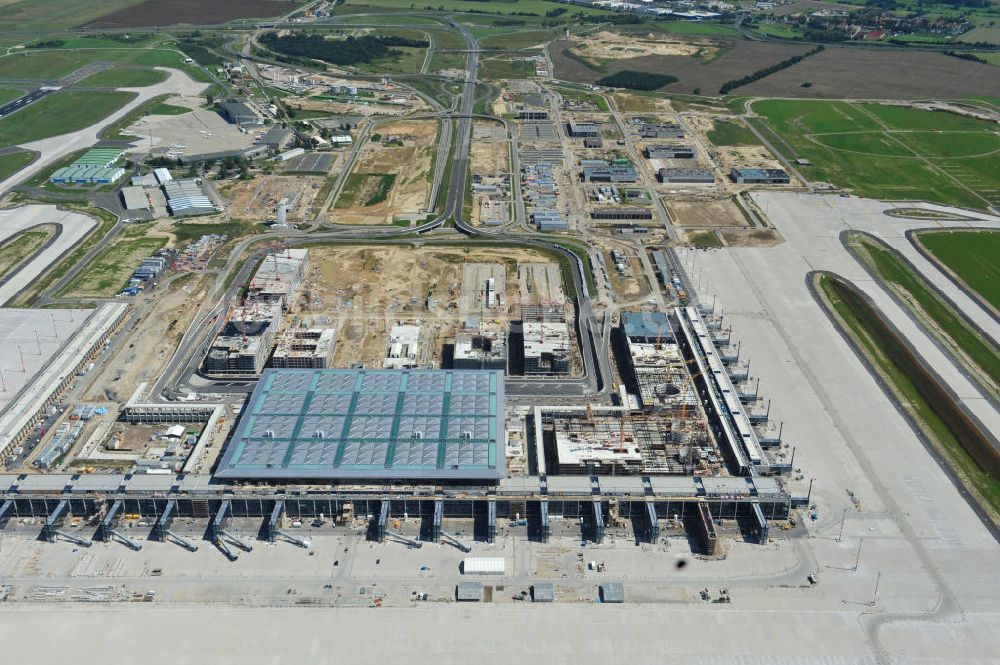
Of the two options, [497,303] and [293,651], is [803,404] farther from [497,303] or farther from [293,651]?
[293,651]

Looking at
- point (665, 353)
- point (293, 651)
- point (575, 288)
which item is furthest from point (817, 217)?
point (293, 651)

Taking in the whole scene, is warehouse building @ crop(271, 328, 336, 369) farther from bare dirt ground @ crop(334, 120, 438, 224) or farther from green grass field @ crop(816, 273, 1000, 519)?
green grass field @ crop(816, 273, 1000, 519)

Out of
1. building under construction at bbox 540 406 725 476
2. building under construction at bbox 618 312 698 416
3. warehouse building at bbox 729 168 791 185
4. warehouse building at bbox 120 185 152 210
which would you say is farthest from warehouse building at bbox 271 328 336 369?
warehouse building at bbox 729 168 791 185

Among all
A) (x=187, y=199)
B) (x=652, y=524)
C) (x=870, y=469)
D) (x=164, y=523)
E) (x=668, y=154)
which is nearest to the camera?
(x=652, y=524)

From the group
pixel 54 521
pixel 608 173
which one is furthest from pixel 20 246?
pixel 608 173

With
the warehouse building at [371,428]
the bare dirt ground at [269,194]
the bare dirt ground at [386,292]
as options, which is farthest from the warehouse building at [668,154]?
the warehouse building at [371,428]

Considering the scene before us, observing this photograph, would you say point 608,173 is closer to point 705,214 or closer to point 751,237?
point 705,214
